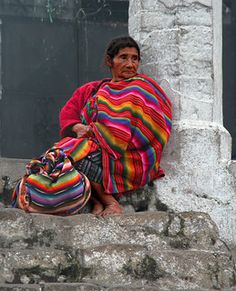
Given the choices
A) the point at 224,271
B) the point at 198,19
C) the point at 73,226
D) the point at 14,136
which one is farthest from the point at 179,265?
the point at 14,136

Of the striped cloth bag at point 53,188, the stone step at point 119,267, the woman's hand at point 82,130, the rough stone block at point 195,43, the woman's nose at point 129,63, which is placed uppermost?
the rough stone block at point 195,43

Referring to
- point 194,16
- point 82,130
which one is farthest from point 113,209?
point 194,16

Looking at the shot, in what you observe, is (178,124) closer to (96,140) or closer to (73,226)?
(96,140)

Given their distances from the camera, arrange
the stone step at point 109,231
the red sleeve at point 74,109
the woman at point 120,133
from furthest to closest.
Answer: the red sleeve at point 74,109 < the woman at point 120,133 < the stone step at point 109,231

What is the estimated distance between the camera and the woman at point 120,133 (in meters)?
5.16

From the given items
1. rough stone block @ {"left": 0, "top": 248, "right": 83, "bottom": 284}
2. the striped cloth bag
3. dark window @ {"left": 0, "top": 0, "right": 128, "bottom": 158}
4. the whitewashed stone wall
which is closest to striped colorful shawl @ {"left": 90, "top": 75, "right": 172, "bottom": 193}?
the whitewashed stone wall

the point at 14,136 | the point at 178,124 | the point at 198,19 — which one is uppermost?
the point at 198,19

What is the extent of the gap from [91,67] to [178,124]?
6.27 m

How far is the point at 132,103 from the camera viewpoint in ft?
17.2

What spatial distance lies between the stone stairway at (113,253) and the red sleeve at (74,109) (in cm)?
91

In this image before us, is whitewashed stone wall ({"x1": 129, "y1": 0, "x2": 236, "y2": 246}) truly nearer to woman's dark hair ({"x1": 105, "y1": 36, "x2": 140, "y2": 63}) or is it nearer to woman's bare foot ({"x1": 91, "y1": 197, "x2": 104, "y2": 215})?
woman's dark hair ({"x1": 105, "y1": 36, "x2": 140, "y2": 63})

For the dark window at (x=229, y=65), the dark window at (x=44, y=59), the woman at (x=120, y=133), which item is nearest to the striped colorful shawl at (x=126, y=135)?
the woman at (x=120, y=133)

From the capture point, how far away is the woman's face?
17.7 feet

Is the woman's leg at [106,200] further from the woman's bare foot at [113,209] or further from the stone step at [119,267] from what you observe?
the stone step at [119,267]
